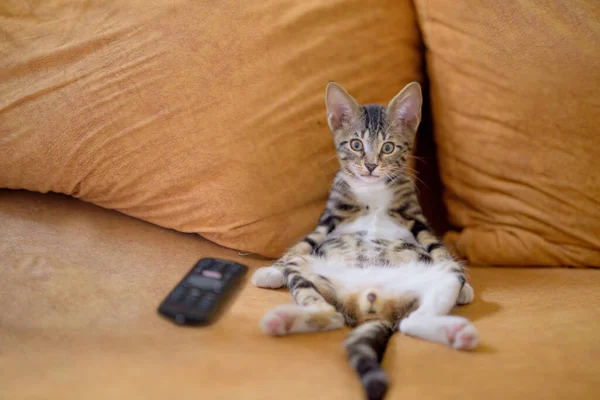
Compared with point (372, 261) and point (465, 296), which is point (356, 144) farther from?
point (465, 296)

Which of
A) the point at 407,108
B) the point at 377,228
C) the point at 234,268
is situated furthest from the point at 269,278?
the point at 407,108

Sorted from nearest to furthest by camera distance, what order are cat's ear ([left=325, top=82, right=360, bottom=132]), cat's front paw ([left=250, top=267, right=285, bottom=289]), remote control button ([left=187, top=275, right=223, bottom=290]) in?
1. remote control button ([left=187, top=275, right=223, bottom=290])
2. cat's front paw ([left=250, top=267, right=285, bottom=289])
3. cat's ear ([left=325, top=82, right=360, bottom=132])

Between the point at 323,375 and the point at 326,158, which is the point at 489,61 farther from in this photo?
the point at 323,375

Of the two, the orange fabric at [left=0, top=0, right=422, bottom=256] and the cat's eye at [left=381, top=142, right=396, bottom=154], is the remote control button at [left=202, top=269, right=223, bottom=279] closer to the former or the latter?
the orange fabric at [left=0, top=0, right=422, bottom=256]

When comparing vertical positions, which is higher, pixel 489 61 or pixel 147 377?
pixel 489 61

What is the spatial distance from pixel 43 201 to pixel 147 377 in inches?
28.4

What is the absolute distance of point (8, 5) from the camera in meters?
1.12

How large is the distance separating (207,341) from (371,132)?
0.68m

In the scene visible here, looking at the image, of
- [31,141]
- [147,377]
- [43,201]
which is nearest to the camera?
[147,377]

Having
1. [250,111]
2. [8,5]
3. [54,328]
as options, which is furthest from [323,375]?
[8,5]

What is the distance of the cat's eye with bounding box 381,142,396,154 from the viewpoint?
3.94 ft

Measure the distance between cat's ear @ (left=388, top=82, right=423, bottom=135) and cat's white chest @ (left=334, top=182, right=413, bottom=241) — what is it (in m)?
0.17

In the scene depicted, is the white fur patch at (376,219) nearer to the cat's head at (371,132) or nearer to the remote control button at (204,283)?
the cat's head at (371,132)

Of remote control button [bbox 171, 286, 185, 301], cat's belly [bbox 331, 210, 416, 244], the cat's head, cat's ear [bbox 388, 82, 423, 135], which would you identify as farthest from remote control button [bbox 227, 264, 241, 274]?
cat's ear [bbox 388, 82, 423, 135]
